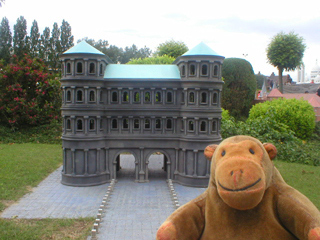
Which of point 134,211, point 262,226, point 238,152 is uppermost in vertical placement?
point 238,152

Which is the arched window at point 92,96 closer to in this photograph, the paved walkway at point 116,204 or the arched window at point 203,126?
the paved walkway at point 116,204

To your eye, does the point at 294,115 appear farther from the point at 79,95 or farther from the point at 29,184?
the point at 29,184

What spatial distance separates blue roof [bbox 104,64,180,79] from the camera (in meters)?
20.4

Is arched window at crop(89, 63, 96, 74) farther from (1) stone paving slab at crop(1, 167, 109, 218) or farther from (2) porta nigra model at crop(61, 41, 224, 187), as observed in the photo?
(1) stone paving slab at crop(1, 167, 109, 218)

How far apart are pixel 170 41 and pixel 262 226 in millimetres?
45892

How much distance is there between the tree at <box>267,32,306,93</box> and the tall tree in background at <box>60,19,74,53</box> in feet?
111

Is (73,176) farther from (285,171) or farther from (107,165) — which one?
(285,171)

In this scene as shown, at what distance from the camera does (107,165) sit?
20359mm

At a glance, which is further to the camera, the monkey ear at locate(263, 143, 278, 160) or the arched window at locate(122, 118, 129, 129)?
A: the arched window at locate(122, 118, 129, 129)

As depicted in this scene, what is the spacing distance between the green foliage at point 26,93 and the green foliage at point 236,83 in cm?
2054

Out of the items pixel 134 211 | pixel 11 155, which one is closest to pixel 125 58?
pixel 11 155

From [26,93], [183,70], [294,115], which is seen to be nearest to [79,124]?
[183,70]

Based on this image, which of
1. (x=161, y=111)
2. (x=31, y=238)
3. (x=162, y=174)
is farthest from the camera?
(x=162, y=174)

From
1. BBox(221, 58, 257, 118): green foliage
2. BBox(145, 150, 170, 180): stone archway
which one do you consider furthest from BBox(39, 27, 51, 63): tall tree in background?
BBox(145, 150, 170, 180): stone archway
